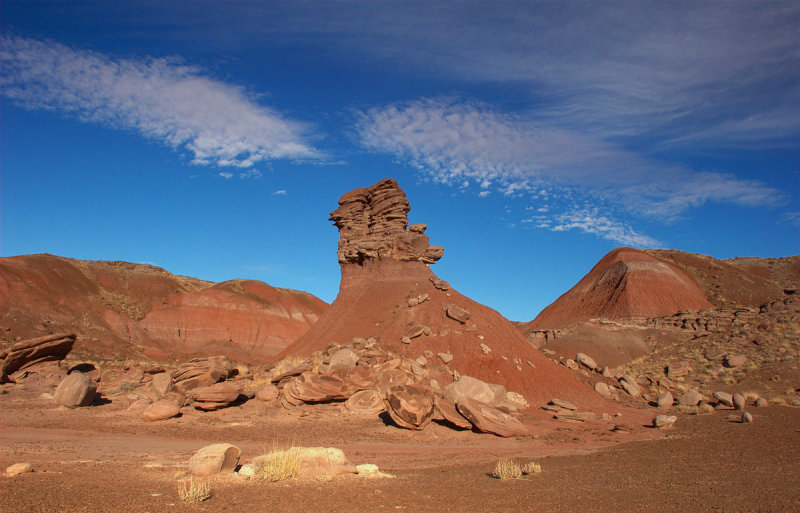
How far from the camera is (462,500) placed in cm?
709

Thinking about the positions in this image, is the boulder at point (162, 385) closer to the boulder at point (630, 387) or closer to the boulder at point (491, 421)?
the boulder at point (491, 421)

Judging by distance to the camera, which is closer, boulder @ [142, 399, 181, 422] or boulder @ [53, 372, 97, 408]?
boulder @ [142, 399, 181, 422]

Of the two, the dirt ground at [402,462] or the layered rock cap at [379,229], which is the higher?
the layered rock cap at [379,229]

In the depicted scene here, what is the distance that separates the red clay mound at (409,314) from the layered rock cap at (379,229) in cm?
6

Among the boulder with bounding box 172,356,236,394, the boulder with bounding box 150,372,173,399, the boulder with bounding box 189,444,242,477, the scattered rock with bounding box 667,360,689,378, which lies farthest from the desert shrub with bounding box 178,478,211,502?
the scattered rock with bounding box 667,360,689,378

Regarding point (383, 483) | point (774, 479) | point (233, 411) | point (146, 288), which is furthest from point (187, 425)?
point (146, 288)

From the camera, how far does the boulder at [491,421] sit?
14516 millimetres

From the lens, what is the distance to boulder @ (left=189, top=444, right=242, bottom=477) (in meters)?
7.87

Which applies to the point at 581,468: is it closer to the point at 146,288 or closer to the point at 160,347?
the point at 160,347

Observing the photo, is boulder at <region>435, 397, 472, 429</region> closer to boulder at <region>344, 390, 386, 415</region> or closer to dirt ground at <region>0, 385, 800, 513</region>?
dirt ground at <region>0, 385, 800, 513</region>

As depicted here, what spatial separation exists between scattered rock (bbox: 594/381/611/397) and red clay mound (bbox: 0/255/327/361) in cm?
4214

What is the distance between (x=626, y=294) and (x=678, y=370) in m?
32.8

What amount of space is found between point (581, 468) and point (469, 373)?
10041 mm

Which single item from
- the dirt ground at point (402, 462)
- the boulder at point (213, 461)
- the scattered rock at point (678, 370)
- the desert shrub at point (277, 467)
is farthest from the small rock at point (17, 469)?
the scattered rock at point (678, 370)
